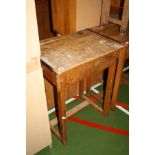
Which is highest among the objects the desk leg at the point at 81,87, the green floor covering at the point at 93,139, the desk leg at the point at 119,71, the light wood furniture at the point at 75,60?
the light wood furniture at the point at 75,60

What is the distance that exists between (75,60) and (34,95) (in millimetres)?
355

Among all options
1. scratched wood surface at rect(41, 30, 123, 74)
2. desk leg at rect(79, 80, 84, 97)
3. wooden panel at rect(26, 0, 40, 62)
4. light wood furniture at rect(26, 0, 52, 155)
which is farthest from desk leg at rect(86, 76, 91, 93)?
wooden panel at rect(26, 0, 40, 62)

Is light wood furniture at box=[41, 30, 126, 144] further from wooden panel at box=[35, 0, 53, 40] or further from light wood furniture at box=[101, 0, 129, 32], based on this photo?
wooden panel at box=[35, 0, 53, 40]

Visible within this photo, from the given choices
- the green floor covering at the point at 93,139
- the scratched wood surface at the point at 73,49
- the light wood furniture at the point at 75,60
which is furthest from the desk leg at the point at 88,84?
the scratched wood surface at the point at 73,49

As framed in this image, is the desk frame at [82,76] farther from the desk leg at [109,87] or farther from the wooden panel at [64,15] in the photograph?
the wooden panel at [64,15]

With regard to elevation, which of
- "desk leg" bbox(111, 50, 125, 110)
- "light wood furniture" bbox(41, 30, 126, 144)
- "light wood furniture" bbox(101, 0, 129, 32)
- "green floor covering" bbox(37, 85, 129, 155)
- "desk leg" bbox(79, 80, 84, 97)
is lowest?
"green floor covering" bbox(37, 85, 129, 155)

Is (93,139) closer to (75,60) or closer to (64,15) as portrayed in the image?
(75,60)

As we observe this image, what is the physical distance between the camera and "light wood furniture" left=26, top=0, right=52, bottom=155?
98cm

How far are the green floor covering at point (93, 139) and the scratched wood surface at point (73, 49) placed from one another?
0.79m

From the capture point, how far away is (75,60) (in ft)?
4.09

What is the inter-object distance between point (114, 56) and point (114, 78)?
1.05 feet

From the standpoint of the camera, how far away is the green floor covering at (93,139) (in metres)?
1.57

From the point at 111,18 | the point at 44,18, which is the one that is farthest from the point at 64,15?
the point at 44,18
